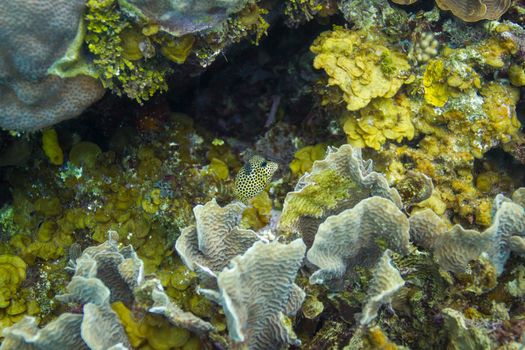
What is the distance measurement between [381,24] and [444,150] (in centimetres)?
124

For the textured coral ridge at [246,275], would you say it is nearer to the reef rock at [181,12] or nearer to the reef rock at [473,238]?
the reef rock at [473,238]

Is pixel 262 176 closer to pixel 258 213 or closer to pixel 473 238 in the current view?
pixel 258 213

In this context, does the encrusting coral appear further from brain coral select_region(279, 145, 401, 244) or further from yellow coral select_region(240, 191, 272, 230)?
yellow coral select_region(240, 191, 272, 230)

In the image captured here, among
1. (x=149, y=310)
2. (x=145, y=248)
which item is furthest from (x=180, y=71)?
(x=149, y=310)

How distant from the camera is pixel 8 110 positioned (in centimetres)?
293

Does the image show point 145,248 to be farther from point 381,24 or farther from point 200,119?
point 381,24

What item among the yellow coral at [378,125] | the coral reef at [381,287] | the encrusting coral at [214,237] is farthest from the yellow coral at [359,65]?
the coral reef at [381,287]

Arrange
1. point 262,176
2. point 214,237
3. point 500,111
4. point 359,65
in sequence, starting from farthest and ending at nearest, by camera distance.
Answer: point 262,176
point 500,111
point 359,65
point 214,237

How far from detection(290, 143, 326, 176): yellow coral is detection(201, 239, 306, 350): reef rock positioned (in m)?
1.86

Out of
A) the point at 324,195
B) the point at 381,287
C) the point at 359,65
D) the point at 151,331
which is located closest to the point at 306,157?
the point at 359,65

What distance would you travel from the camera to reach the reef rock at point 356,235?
2.33m

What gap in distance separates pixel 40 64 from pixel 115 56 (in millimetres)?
469

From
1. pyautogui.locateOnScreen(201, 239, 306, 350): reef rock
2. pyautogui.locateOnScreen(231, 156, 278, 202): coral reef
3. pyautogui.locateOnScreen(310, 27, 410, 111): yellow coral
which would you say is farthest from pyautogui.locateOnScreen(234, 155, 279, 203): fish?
pyautogui.locateOnScreen(201, 239, 306, 350): reef rock

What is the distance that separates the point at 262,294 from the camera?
7.41 ft
